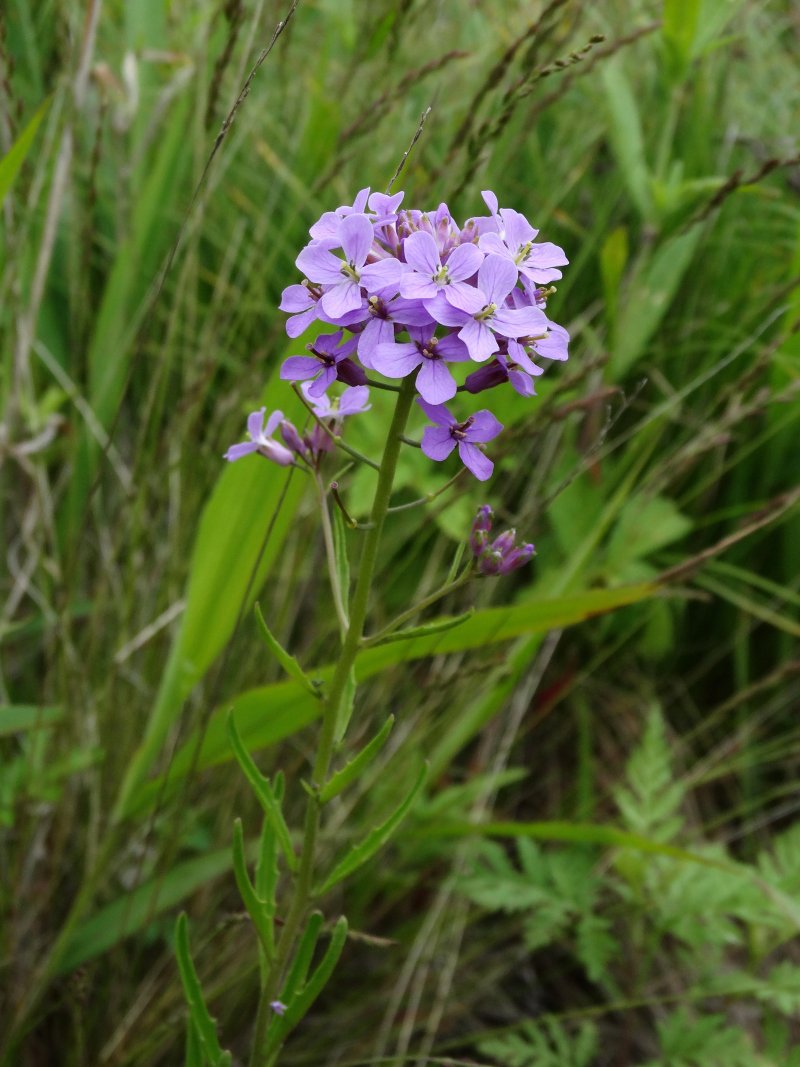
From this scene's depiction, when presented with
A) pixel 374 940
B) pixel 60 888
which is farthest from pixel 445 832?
pixel 60 888

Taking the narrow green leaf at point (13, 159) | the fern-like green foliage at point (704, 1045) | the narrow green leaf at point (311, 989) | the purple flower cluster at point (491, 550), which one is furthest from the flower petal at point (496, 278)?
the fern-like green foliage at point (704, 1045)

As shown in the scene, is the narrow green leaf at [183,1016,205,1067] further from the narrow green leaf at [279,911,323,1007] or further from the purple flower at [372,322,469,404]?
the purple flower at [372,322,469,404]

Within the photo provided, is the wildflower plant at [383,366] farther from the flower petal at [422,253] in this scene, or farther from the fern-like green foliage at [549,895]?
the fern-like green foliage at [549,895]

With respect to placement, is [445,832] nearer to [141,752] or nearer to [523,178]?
[141,752]

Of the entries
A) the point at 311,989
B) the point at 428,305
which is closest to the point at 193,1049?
the point at 311,989

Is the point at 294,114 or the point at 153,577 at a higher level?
the point at 294,114
